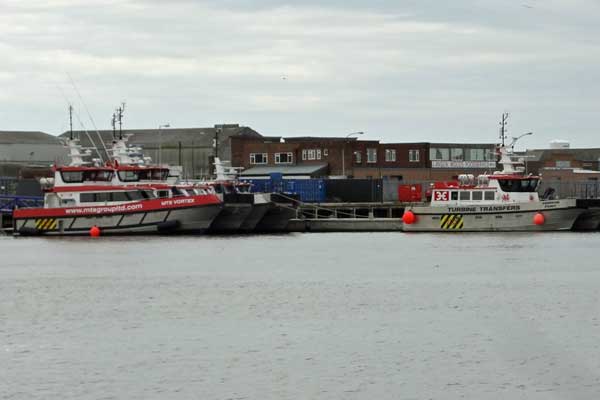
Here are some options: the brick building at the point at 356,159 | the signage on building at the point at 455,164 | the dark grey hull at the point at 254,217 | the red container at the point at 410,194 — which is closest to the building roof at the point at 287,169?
the brick building at the point at 356,159

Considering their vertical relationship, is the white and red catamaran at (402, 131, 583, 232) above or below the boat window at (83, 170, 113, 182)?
below

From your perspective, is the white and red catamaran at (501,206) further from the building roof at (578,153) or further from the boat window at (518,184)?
the building roof at (578,153)

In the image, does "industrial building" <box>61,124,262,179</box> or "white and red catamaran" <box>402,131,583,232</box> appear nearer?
"white and red catamaran" <box>402,131,583,232</box>

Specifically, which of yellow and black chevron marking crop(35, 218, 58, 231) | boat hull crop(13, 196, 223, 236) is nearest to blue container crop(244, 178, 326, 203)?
boat hull crop(13, 196, 223, 236)

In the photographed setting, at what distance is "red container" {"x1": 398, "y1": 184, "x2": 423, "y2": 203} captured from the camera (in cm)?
8100

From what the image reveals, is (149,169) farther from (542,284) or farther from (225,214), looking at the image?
(542,284)

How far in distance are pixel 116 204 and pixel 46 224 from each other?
418cm

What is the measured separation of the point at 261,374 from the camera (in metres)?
26.1

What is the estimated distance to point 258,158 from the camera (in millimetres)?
109688

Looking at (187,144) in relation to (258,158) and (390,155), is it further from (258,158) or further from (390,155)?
(390,155)

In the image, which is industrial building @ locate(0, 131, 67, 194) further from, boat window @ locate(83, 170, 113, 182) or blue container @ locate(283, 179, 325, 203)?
boat window @ locate(83, 170, 113, 182)

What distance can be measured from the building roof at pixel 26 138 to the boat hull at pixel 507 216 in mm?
68642

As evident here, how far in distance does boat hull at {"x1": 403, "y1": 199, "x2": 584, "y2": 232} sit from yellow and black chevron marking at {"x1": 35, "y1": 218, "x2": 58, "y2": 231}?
66.8 feet

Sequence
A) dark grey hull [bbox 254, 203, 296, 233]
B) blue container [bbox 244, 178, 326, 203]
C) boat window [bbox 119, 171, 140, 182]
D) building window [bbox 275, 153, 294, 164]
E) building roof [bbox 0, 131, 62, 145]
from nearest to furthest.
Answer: boat window [bbox 119, 171, 140, 182] → dark grey hull [bbox 254, 203, 296, 233] → blue container [bbox 244, 178, 326, 203] → building window [bbox 275, 153, 294, 164] → building roof [bbox 0, 131, 62, 145]
